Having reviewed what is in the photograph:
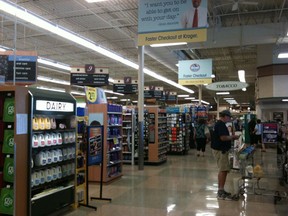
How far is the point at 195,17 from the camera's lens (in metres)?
6.34

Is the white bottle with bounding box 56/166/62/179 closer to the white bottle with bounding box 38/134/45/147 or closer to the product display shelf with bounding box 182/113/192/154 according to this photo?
the white bottle with bounding box 38/134/45/147

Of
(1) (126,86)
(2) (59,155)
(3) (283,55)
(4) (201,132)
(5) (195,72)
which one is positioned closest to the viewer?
(2) (59,155)

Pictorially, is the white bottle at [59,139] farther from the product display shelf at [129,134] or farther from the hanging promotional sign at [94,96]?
the product display shelf at [129,134]

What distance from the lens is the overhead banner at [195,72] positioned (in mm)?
12289

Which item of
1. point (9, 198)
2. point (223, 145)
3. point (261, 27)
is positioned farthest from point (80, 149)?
point (261, 27)

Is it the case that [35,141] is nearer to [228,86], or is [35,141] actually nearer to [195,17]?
[195,17]

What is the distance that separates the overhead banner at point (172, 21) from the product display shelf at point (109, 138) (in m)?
2.61

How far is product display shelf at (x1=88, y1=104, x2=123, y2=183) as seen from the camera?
844 cm

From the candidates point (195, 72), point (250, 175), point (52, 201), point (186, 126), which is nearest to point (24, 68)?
point (52, 201)

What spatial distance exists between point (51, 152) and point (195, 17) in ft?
12.6

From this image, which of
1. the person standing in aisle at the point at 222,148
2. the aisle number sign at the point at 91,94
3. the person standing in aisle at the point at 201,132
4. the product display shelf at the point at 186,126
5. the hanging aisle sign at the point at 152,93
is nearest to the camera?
the person standing in aisle at the point at 222,148

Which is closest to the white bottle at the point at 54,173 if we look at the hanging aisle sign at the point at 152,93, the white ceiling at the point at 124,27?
the white ceiling at the point at 124,27

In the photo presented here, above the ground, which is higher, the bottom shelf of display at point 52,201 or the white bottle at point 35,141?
the white bottle at point 35,141

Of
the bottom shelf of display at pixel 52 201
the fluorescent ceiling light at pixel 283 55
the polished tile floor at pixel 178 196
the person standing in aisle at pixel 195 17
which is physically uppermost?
the fluorescent ceiling light at pixel 283 55
